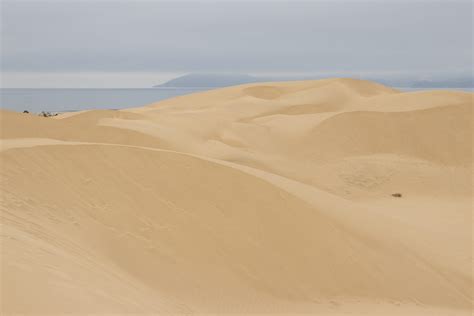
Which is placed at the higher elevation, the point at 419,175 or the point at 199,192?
the point at 199,192

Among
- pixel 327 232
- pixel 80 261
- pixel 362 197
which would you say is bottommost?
pixel 362 197

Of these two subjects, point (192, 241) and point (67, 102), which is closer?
point (192, 241)

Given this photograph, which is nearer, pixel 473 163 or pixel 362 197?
pixel 362 197

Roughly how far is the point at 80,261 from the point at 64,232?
1013mm

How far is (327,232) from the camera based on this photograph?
937 cm

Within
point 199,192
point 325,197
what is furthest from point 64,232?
point 325,197

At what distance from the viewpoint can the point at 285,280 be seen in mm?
8141

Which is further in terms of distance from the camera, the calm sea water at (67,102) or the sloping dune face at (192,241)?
the calm sea water at (67,102)

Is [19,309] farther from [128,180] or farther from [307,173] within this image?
[307,173]

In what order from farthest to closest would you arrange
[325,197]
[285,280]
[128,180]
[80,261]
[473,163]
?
1. [473,163]
2. [325,197]
3. [128,180]
4. [285,280]
5. [80,261]

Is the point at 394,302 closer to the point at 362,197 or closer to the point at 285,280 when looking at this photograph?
the point at 285,280

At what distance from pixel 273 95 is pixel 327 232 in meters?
29.3

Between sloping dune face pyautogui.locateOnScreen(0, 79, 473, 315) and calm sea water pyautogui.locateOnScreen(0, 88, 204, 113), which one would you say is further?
calm sea water pyautogui.locateOnScreen(0, 88, 204, 113)

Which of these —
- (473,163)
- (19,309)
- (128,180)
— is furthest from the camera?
(473,163)
